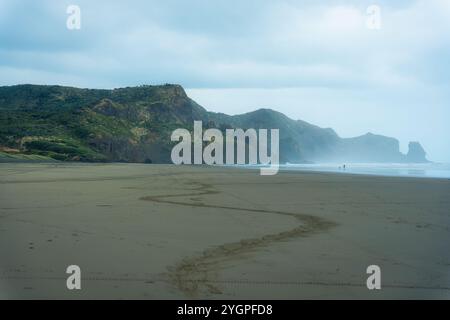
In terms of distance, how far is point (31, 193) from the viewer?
15719 millimetres

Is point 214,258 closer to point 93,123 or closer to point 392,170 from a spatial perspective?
point 392,170

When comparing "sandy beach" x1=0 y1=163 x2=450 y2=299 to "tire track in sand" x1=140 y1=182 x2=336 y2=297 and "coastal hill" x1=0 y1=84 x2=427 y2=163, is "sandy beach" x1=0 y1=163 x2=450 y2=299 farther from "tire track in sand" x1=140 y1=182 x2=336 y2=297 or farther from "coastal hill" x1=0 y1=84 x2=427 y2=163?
"coastal hill" x1=0 y1=84 x2=427 y2=163

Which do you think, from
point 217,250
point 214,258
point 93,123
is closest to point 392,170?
point 217,250

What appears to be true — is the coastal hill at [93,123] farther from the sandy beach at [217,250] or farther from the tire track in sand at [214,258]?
the tire track in sand at [214,258]

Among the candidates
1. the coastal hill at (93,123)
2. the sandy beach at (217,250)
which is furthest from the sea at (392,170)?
the coastal hill at (93,123)

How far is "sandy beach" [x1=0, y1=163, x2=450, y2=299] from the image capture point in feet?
17.5

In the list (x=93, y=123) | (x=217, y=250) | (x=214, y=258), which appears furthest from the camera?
(x=93, y=123)

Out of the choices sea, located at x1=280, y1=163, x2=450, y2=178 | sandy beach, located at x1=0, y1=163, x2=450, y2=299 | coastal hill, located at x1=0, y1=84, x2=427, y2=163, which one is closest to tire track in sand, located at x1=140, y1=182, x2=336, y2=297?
sandy beach, located at x1=0, y1=163, x2=450, y2=299

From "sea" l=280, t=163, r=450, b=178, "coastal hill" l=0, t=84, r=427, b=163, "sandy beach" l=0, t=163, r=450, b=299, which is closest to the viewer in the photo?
"sandy beach" l=0, t=163, r=450, b=299

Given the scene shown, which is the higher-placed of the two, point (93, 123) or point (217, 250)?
point (93, 123)

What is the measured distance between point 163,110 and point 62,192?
132 meters

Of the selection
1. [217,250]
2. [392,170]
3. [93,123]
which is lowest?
Answer: [392,170]

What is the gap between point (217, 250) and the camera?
24.3 ft

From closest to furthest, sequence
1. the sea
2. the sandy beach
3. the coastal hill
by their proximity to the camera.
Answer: the sandy beach, the sea, the coastal hill
